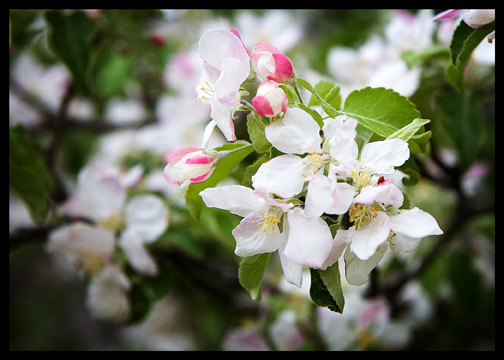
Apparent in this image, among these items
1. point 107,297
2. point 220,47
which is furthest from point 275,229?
point 107,297

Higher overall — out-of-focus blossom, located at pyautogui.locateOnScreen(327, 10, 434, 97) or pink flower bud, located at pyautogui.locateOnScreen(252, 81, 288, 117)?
pink flower bud, located at pyautogui.locateOnScreen(252, 81, 288, 117)

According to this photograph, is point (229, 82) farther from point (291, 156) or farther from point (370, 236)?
point (370, 236)

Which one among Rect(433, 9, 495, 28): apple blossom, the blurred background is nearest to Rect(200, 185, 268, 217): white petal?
the blurred background

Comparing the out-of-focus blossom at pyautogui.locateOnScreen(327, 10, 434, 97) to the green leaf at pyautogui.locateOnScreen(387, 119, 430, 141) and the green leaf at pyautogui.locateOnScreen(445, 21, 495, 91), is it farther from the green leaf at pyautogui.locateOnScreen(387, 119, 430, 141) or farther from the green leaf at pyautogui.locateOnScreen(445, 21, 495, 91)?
the green leaf at pyautogui.locateOnScreen(387, 119, 430, 141)

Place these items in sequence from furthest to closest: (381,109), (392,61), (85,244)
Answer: (392,61)
(85,244)
(381,109)

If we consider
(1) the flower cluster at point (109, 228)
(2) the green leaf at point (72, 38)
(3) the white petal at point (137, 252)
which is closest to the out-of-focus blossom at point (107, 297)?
(1) the flower cluster at point (109, 228)
